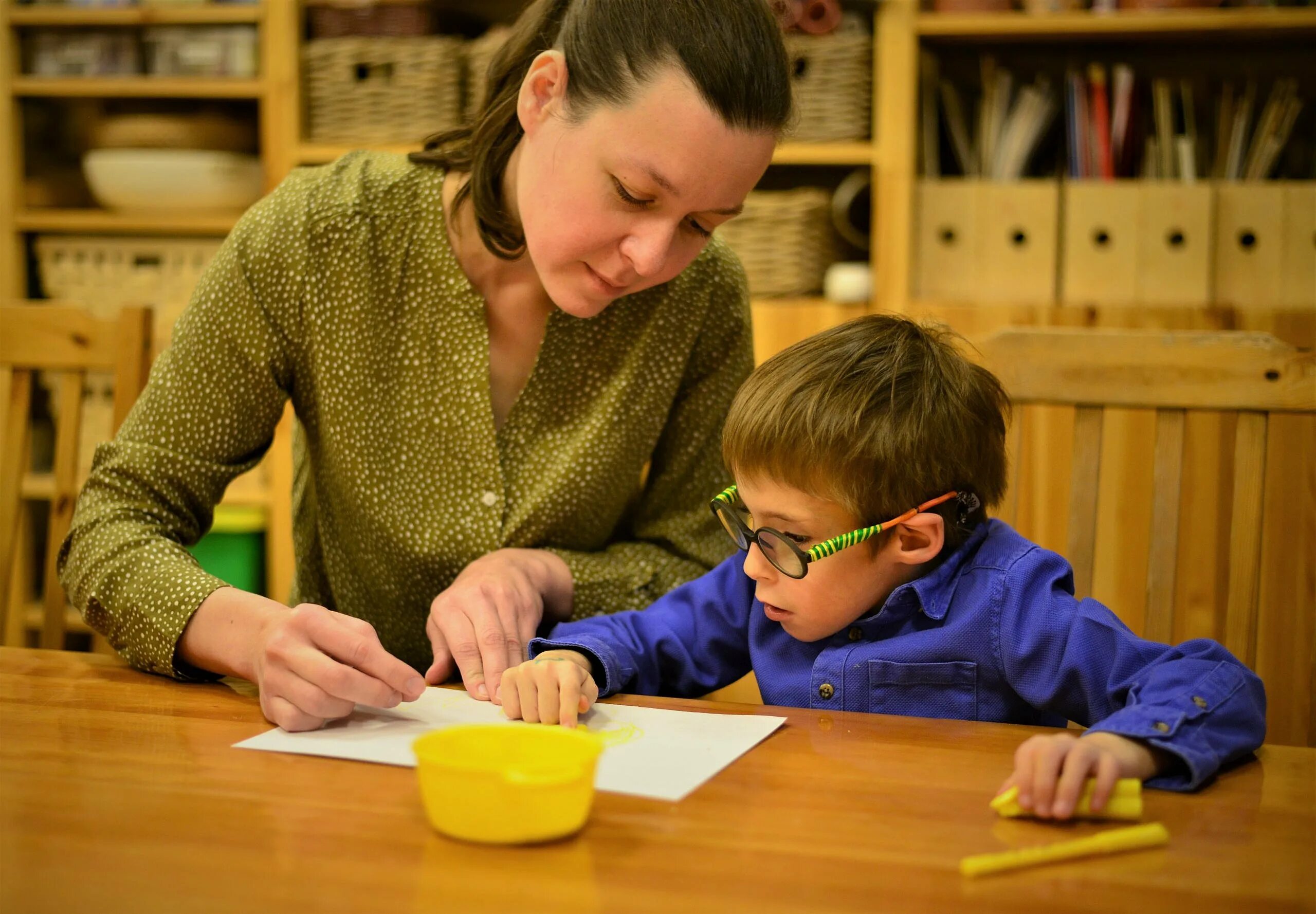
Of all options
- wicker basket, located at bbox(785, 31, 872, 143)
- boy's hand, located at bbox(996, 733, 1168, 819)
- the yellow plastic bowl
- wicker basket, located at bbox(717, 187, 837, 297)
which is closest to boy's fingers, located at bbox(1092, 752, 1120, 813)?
boy's hand, located at bbox(996, 733, 1168, 819)

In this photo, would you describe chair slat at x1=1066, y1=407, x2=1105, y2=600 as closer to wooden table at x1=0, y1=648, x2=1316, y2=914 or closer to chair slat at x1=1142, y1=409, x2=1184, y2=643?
chair slat at x1=1142, y1=409, x2=1184, y2=643

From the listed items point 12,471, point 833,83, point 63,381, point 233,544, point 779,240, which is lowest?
point 233,544

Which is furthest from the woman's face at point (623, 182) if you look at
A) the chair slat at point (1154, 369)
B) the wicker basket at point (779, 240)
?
the wicker basket at point (779, 240)

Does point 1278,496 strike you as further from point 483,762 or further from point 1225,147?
point 1225,147

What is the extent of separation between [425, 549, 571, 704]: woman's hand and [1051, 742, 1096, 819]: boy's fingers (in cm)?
45

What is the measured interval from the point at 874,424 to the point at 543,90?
44 centimetres

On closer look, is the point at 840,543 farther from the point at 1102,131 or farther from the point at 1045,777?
the point at 1102,131

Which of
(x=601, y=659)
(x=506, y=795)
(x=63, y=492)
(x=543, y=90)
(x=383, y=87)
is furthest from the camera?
(x=383, y=87)

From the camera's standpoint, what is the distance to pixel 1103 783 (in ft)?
2.46

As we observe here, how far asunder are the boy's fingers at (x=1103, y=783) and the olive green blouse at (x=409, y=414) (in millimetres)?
648

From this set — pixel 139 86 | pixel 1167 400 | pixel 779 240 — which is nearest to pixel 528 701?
pixel 1167 400

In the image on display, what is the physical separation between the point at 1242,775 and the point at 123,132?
2.56 meters

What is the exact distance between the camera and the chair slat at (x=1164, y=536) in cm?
Result: 123

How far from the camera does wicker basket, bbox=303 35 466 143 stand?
2.55 m
